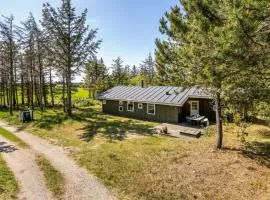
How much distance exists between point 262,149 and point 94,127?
47.5 ft

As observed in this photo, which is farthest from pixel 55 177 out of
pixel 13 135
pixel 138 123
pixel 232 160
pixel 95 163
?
pixel 138 123

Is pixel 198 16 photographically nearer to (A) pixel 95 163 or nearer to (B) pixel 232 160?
(B) pixel 232 160

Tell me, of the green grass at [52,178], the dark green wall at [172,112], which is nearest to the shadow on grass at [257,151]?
the dark green wall at [172,112]

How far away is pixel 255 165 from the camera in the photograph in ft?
39.5

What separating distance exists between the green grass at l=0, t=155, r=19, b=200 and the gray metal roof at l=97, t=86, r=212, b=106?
16.3 meters

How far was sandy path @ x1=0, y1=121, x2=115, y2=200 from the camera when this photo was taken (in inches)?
384

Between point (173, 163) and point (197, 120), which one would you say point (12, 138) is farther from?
point (197, 120)

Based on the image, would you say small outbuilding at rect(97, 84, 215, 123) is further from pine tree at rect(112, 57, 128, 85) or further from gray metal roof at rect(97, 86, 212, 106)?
pine tree at rect(112, 57, 128, 85)

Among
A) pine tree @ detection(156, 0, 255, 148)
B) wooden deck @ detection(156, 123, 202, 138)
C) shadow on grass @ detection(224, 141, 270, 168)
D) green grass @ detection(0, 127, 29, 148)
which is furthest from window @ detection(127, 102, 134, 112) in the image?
shadow on grass @ detection(224, 141, 270, 168)

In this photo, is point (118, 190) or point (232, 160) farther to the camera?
point (232, 160)

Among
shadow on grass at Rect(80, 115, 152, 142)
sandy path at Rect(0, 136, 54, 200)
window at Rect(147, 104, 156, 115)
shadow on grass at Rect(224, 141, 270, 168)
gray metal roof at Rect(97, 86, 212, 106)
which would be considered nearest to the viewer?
sandy path at Rect(0, 136, 54, 200)

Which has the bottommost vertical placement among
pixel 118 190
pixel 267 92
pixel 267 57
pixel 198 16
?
pixel 118 190

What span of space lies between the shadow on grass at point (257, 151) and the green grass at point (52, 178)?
9765mm

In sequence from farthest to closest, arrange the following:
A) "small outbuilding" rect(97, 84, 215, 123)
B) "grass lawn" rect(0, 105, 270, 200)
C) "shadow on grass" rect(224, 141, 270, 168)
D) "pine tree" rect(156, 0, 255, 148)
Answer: "small outbuilding" rect(97, 84, 215, 123) < "shadow on grass" rect(224, 141, 270, 168) < "grass lawn" rect(0, 105, 270, 200) < "pine tree" rect(156, 0, 255, 148)
